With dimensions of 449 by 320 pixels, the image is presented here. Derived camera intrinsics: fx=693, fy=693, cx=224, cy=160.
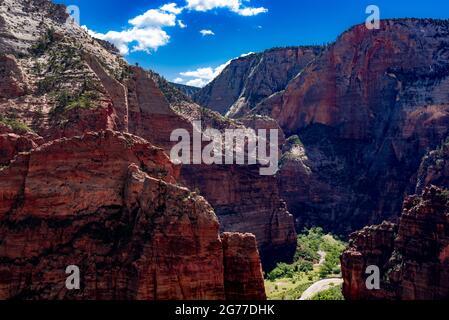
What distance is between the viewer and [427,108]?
15450 centimetres

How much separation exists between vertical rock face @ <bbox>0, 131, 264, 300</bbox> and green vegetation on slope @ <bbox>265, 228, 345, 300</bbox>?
3893cm

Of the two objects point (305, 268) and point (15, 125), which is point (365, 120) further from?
point (15, 125)

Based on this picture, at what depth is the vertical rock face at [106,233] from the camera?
49.1 m

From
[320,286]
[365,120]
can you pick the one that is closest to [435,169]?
[320,286]

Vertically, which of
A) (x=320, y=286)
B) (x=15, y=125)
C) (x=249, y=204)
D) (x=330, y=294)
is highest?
(x=15, y=125)

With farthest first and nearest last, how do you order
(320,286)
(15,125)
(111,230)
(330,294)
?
(320,286)
(330,294)
(15,125)
(111,230)

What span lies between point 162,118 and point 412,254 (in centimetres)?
5432

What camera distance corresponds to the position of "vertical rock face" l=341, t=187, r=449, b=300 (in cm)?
6625

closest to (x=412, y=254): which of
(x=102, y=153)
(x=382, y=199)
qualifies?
(x=102, y=153)

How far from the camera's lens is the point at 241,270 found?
53062 millimetres

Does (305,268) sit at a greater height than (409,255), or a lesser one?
lesser

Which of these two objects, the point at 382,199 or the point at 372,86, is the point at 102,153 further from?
the point at 372,86

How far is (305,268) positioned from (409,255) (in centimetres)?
4878

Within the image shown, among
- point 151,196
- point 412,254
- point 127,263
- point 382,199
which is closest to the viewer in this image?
point 127,263
